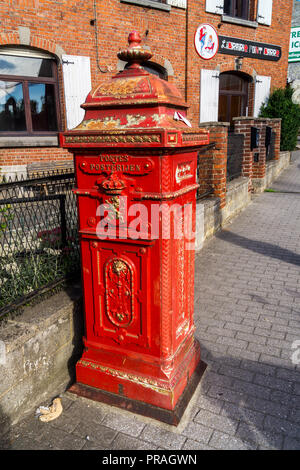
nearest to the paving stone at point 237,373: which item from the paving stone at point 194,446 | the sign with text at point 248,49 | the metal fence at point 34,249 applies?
the paving stone at point 194,446

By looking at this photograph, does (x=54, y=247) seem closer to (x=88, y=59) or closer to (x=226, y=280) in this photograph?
(x=226, y=280)

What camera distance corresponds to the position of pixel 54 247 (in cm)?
361

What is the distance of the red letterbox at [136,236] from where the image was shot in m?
2.33

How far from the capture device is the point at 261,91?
15.0 metres

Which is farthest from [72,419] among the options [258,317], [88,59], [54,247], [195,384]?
[88,59]

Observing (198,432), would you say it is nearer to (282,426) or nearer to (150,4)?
(282,426)

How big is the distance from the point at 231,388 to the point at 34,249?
219cm

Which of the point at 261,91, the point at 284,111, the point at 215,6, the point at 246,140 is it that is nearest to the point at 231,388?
the point at 246,140

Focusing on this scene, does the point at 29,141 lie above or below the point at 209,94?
below

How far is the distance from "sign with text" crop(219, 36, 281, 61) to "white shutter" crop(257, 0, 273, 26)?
0.84m

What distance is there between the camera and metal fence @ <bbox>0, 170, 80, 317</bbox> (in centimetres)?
302

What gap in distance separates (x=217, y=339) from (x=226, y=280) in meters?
1.51

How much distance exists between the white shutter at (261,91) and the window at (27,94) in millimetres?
8720

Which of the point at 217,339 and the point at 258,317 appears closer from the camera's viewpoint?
the point at 217,339
